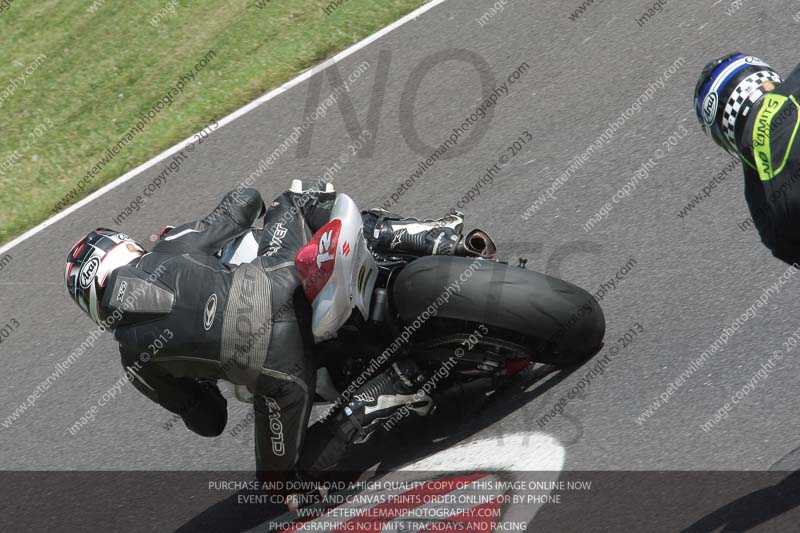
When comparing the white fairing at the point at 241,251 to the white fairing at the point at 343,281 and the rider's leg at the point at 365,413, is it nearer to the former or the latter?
the white fairing at the point at 343,281

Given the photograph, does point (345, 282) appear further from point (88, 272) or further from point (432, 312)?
point (88, 272)

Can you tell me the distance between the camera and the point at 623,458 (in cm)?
436

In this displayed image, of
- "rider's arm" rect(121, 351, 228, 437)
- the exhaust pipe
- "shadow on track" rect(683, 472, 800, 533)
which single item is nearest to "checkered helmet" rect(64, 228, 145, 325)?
"rider's arm" rect(121, 351, 228, 437)

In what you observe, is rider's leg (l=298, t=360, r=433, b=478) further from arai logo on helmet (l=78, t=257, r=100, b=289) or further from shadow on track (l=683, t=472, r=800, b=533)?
shadow on track (l=683, t=472, r=800, b=533)

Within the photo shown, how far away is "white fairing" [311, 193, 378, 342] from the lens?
13.6 ft

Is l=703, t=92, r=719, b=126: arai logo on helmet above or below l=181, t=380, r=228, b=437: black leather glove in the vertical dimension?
above

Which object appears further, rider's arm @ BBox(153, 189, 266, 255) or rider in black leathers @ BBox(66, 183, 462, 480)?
rider's arm @ BBox(153, 189, 266, 255)

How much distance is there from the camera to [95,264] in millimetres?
4492

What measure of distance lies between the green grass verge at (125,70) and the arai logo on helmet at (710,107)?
190 inches

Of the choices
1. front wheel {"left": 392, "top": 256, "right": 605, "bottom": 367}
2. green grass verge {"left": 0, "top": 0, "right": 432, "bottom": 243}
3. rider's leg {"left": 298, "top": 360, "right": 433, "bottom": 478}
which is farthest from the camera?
green grass verge {"left": 0, "top": 0, "right": 432, "bottom": 243}

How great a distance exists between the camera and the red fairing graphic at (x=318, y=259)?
4141 mm

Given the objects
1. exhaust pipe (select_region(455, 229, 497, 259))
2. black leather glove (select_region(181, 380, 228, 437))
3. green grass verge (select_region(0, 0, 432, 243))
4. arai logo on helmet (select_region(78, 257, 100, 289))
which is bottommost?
green grass verge (select_region(0, 0, 432, 243))

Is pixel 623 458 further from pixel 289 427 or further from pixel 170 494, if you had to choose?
pixel 170 494

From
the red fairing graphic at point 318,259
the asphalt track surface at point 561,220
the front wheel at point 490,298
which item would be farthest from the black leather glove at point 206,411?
the front wheel at point 490,298
